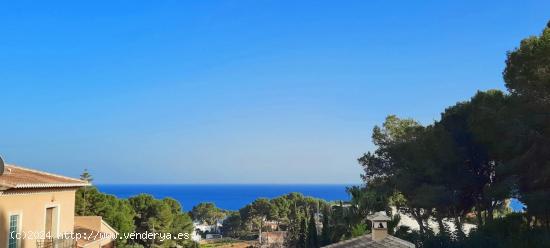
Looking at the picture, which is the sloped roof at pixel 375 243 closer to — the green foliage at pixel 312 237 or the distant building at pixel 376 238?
the distant building at pixel 376 238

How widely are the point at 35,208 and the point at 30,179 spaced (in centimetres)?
100

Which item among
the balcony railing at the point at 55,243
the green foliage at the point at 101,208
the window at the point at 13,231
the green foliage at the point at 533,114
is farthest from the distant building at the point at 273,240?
the window at the point at 13,231

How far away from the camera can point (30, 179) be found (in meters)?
17.2

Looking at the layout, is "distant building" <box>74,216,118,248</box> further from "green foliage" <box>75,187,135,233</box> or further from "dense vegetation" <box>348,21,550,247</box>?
"dense vegetation" <box>348,21,550,247</box>

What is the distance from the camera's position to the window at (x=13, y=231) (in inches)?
620

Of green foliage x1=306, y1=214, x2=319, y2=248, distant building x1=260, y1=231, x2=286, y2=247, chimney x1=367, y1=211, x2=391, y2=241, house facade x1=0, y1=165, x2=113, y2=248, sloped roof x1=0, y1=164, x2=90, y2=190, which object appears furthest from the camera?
distant building x1=260, y1=231, x2=286, y2=247

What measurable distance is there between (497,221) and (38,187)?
17.0 metres

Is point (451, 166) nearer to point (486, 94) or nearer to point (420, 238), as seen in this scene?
point (486, 94)

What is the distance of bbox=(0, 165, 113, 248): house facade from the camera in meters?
15.4

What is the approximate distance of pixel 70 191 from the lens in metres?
20.3

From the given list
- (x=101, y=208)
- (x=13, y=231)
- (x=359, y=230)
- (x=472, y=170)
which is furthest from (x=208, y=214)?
(x=13, y=231)

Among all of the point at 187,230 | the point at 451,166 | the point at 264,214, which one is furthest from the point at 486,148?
the point at 264,214

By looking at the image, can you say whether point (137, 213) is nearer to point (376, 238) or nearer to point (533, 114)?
point (376, 238)

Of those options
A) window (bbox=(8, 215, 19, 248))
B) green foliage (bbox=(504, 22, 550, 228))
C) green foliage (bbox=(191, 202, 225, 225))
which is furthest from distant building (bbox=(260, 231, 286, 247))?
window (bbox=(8, 215, 19, 248))
